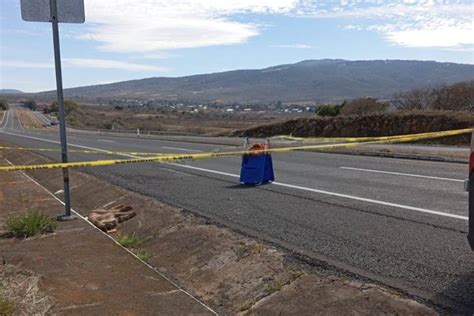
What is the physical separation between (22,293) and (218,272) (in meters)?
1.82

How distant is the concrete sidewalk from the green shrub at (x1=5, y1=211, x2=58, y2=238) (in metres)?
0.13

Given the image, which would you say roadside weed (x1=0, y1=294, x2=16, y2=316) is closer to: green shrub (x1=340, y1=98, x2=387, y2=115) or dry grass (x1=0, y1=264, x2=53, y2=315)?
dry grass (x1=0, y1=264, x2=53, y2=315)

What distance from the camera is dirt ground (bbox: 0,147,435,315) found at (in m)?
4.15

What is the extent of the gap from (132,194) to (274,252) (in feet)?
15.8

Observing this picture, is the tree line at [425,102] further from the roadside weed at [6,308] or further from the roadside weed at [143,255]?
the roadside weed at [6,308]

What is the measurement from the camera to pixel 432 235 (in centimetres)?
601

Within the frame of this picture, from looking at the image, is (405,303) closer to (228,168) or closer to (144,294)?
(144,294)

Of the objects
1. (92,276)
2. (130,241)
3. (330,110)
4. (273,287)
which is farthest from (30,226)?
(330,110)

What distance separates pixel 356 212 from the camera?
7438 mm

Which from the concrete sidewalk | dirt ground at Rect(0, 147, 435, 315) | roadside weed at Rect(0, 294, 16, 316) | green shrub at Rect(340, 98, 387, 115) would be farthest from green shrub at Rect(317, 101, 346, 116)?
roadside weed at Rect(0, 294, 16, 316)

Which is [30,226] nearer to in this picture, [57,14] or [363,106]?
[57,14]

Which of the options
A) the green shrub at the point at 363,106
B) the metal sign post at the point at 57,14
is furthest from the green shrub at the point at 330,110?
the metal sign post at the point at 57,14

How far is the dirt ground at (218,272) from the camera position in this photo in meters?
4.15

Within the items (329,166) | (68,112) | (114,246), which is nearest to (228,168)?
(329,166)
